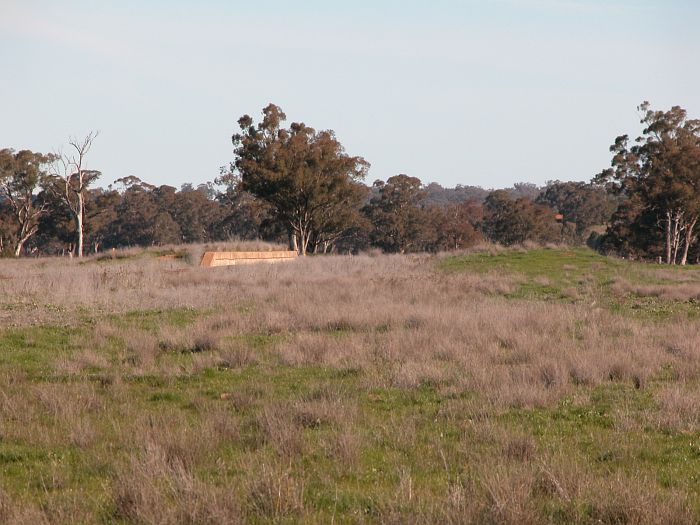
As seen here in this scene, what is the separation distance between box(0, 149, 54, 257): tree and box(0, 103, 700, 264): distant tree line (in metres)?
0.13

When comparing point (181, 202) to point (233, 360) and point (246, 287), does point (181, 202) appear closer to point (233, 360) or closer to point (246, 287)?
point (246, 287)

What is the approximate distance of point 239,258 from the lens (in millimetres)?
43000

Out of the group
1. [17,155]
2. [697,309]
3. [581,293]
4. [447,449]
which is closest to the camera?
[447,449]

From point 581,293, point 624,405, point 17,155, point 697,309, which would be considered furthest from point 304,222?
point 624,405

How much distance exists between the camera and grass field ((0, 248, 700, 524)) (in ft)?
18.9

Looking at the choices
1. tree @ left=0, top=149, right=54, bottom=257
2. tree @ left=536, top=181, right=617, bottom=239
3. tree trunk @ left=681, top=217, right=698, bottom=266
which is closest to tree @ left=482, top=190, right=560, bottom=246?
tree @ left=536, top=181, right=617, bottom=239

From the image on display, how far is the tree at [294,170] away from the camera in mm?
56938

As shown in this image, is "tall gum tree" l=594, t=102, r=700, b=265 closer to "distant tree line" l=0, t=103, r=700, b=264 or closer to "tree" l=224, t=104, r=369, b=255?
"distant tree line" l=0, t=103, r=700, b=264

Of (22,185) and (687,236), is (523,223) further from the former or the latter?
(22,185)

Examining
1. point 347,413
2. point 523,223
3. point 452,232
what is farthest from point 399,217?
point 347,413

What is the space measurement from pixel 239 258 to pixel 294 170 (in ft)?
52.9

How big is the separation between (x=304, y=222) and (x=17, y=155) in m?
32.3

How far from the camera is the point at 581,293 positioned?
24578 mm

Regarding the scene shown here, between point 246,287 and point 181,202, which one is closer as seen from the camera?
point 246,287
